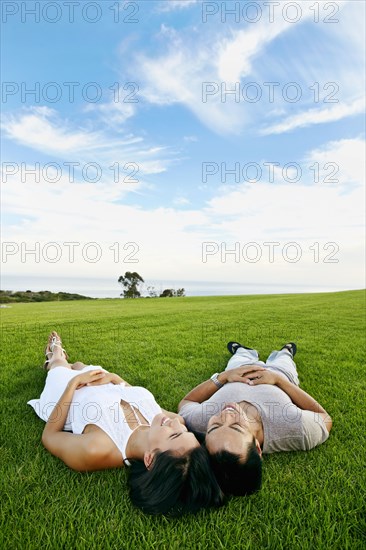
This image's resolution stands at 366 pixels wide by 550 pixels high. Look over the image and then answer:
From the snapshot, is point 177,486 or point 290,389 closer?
point 177,486

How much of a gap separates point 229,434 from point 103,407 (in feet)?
3.65

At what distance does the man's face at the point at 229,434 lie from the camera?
2.44 m

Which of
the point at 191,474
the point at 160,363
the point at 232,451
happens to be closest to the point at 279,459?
the point at 232,451

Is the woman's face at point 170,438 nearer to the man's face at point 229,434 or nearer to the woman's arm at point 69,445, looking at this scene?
the man's face at point 229,434

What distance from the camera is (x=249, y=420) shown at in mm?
3064

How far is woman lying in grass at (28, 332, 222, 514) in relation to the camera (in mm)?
2223

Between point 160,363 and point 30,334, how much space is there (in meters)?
4.16

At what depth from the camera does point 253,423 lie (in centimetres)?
303

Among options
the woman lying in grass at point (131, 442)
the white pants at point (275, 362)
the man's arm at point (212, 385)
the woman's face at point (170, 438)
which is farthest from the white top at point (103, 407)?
the white pants at point (275, 362)

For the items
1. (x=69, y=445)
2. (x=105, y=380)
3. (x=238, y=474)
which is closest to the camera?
(x=238, y=474)

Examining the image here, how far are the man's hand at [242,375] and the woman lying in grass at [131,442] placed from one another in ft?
2.85

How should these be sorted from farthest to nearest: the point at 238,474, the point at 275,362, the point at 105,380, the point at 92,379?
the point at 275,362 → the point at 105,380 → the point at 92,379 → the point at 238,474

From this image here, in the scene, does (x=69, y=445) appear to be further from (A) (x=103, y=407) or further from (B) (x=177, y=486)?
(B) (x=177, y=486)

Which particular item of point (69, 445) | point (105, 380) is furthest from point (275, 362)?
point (69, 445)
